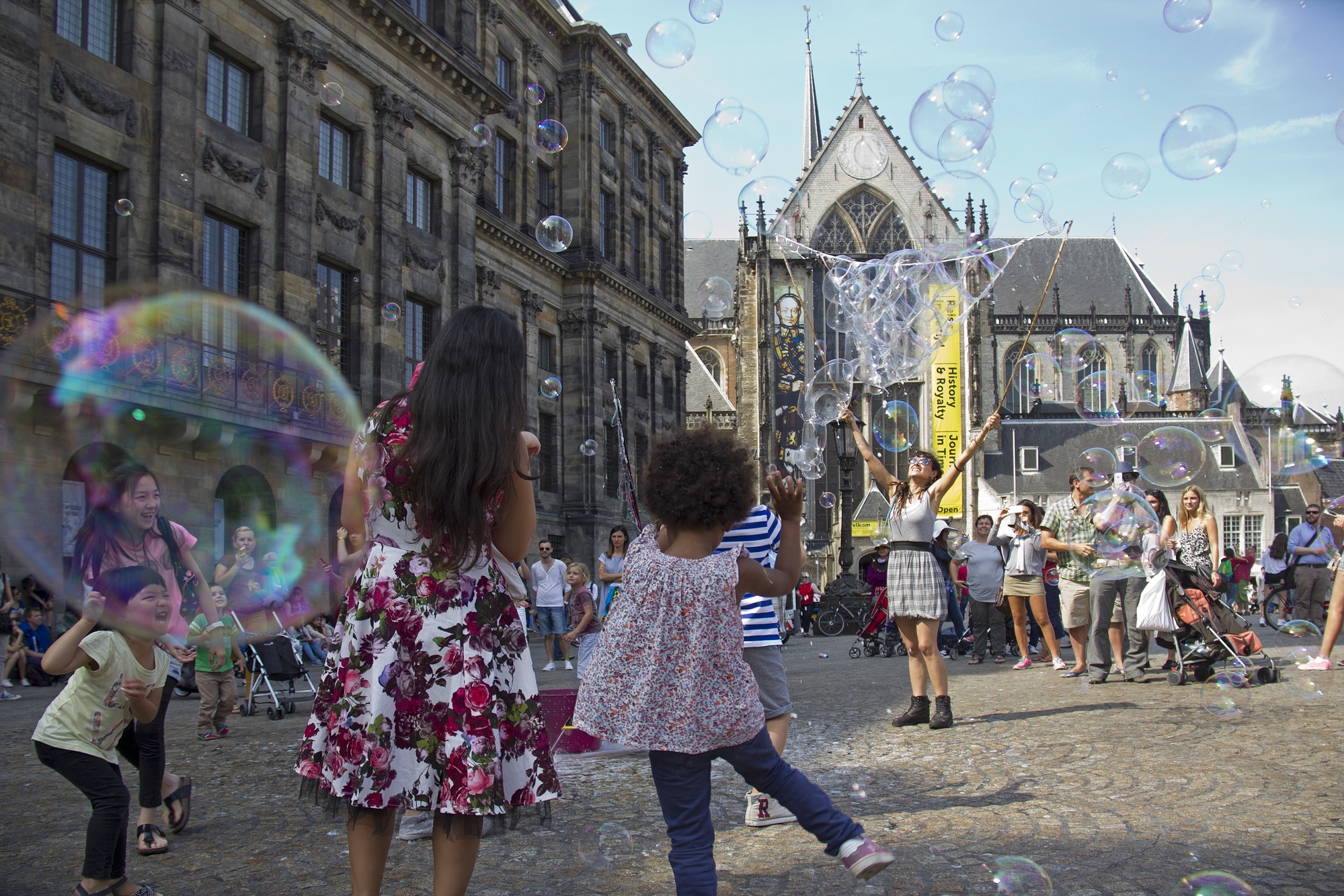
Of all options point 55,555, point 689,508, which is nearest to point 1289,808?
point 689,508

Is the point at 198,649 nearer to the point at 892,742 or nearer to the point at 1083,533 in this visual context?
the point at 892,742

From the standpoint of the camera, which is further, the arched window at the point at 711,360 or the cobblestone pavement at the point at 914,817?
the arched window at the point at 711,360

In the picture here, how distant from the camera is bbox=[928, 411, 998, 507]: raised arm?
659cm

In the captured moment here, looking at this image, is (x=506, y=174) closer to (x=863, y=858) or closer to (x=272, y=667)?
(x=272, y=667)

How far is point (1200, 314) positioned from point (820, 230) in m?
27.0

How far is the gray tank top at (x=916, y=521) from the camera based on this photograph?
692 cm

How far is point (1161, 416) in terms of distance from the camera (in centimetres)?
5900

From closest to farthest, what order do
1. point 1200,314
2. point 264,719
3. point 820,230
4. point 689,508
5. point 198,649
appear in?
point 689,508 → point 198,649 → point 264,719 → point 820,230 → point 1200,314

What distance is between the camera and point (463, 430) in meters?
2.79

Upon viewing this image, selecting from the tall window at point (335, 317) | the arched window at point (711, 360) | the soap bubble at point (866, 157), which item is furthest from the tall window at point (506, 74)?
the arched window at point (711, 360)

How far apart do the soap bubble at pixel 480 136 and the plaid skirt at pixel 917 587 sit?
12.7m

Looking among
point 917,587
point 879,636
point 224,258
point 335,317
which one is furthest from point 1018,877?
point 335,317

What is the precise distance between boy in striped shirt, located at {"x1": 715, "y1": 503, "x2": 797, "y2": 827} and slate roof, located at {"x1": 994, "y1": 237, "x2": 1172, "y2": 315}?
63879 mm

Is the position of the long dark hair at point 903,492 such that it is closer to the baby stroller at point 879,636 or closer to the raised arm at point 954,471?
the raised arm at point 954,471
